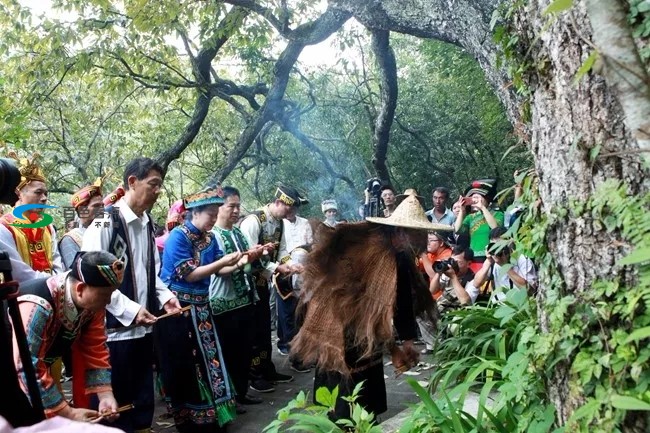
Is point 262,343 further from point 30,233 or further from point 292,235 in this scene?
point 30,233

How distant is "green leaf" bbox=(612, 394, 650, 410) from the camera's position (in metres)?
1.96

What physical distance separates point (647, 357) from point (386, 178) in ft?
29.7

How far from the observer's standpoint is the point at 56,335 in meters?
3.17

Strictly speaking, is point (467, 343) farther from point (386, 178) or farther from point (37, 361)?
point (386, 178)

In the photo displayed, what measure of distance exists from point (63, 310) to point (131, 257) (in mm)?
1223

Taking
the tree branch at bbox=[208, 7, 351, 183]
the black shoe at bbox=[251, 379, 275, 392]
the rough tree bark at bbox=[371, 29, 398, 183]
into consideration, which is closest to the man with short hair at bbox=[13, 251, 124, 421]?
the black shoe at bbox=[251, 379, 275, 392]

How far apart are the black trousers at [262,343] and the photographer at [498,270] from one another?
2088mm

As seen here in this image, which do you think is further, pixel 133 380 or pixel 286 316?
pixel 286 316

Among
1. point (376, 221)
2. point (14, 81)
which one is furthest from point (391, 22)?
point (14, 81)

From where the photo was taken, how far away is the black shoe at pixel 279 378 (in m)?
6.36

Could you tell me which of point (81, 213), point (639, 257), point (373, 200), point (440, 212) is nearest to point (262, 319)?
point (81, 213)

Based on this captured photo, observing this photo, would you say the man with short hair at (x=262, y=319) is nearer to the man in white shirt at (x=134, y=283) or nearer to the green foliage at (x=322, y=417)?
the man in white shirt at (x=134, y=283)

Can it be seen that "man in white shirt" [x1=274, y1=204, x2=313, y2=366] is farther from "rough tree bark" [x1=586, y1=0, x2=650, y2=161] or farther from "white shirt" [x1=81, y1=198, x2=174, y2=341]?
"rough tree bark" [x1=586, y1=0, x2=650, y2=161]

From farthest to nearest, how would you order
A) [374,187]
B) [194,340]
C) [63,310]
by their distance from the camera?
1. [374,187]
2. [194,340]
3. [63,310]
